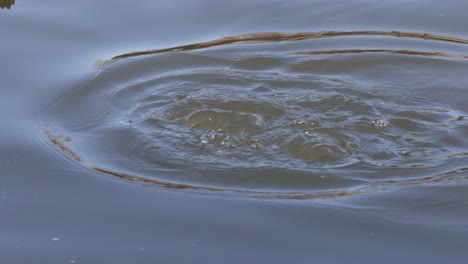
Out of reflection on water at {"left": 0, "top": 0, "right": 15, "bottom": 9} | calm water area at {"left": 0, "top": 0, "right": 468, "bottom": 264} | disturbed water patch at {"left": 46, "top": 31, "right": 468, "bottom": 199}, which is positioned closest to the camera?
calm water area at {"left": 0, "top": 0, "right": 468, "bottom": 264}

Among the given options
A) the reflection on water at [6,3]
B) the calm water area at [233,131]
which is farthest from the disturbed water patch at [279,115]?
the reflection on water at [6,3]

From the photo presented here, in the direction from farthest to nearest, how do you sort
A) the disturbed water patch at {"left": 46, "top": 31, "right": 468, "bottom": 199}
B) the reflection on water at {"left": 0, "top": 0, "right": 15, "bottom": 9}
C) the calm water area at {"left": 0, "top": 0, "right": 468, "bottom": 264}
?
the reflection on water at {"left": 0, "top": 0, "right": 15, "bottom": 9} → the disturbed water patch at {"left": 46, "top": 31, "right": 468, "bottom": 199} → the calm water area at {"left": 0, "top": 0, "right": 468, "bottom": 264}

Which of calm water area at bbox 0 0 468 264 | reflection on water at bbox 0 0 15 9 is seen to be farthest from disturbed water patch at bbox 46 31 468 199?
reflection on water at bbox 0 0 15 9

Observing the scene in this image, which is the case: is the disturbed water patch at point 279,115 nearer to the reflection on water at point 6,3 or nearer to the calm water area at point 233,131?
the calm water area at point 233,131

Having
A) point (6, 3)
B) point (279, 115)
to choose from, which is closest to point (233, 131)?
point (279, 115)

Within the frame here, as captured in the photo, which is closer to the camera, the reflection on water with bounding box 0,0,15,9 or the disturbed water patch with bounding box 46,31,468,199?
the disturbed water patch with bounding box 46,31,468,199

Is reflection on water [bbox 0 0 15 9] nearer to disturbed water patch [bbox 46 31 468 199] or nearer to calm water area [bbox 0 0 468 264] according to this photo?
calm water area [bbox 0 0 468 264]

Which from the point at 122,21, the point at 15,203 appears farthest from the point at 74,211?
the point at 122,21

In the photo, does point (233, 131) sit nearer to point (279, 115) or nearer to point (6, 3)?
point (279, 115)
